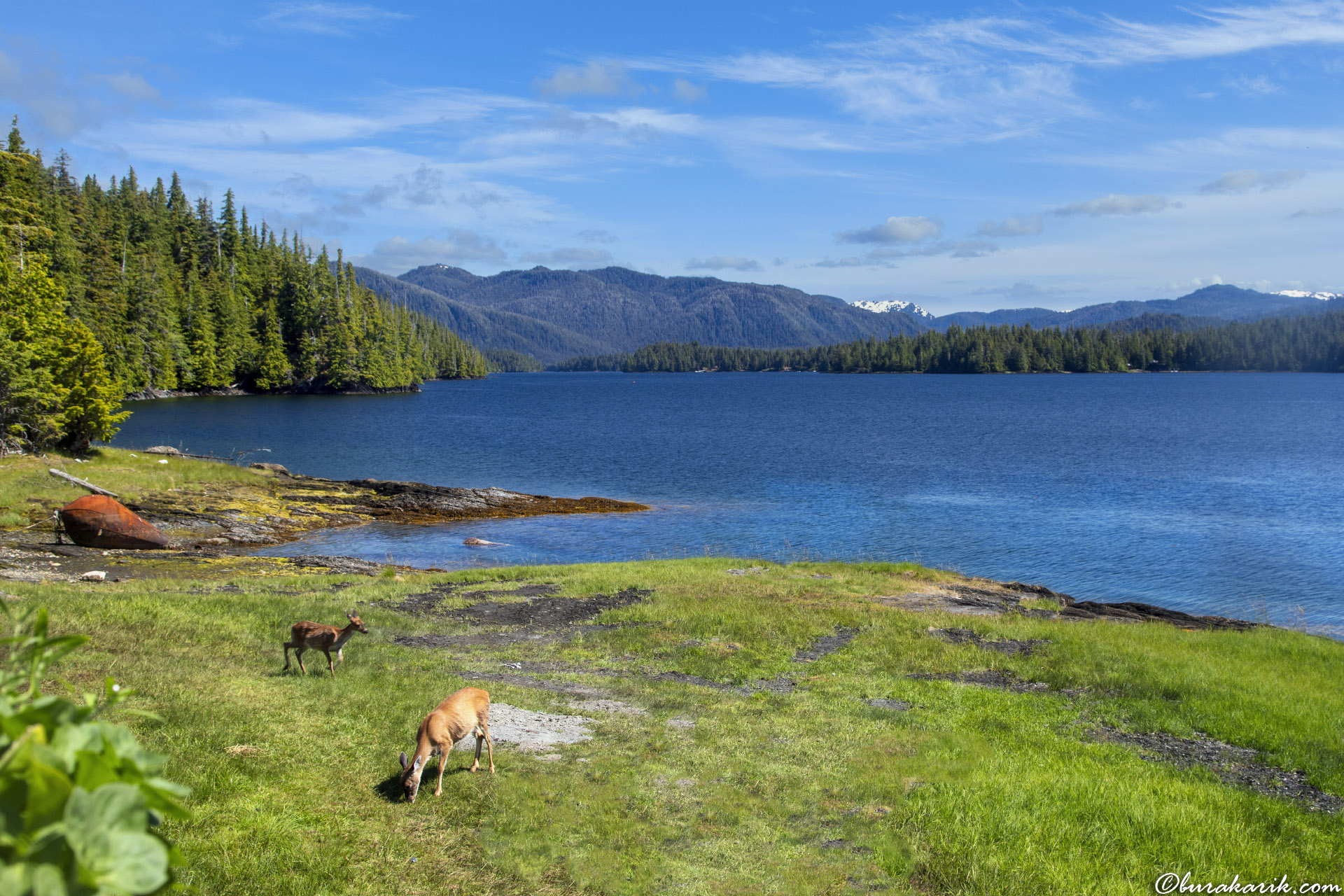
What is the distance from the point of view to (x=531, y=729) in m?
12.4

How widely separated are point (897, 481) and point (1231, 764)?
47.0m

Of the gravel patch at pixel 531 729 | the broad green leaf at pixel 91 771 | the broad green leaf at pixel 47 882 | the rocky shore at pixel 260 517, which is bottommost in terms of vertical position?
the rocky shore at pixel 260 517

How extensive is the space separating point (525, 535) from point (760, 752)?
3036 centimetres

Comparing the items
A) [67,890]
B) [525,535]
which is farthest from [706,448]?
[67,890]

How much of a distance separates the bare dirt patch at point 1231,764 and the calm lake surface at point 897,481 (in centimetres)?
1888

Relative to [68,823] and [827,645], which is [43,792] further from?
[827,645]

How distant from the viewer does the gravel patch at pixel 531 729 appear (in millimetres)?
11742

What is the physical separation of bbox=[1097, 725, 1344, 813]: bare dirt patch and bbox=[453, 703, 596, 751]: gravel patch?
873 centimetres

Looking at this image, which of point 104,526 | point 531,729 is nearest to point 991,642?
point 531,729

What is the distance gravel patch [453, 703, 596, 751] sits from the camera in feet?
38.5

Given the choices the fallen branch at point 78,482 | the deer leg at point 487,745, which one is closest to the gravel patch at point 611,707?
the deer leg at point 487,745

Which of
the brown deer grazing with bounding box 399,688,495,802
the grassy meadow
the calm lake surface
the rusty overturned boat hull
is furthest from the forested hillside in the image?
the brown deer grazing with bounding box 399,688,495,802

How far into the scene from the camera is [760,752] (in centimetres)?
1212

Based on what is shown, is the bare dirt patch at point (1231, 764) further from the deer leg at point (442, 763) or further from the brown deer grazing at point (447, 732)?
the deer leg at point (442, 763)
